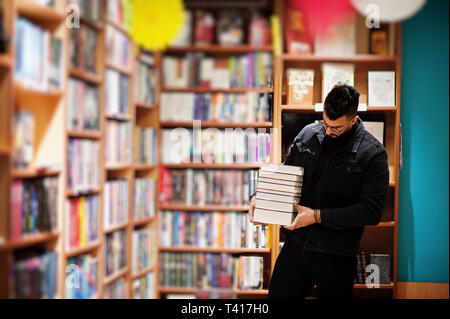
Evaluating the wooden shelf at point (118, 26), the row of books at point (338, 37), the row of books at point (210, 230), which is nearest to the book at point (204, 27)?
the wooden shelf at point (118, 26)

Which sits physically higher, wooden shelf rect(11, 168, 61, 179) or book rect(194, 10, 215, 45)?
book rect(194, 10, 215, 45)

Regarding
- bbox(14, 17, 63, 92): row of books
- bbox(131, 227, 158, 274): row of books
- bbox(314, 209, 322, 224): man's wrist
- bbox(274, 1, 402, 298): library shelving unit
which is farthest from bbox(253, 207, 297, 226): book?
bbox(14, 17, 63, 92): row of books

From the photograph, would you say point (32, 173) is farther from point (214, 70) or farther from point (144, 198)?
point (214, 70)

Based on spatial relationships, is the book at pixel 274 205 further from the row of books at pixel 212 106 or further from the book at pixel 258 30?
the book at pixel 258 30

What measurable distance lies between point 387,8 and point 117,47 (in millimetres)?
1404

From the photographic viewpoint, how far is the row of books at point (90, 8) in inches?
74.4

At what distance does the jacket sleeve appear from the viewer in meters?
2.03

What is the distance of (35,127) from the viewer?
179 cm

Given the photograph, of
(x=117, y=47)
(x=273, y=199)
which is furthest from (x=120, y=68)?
(x=273, y=199)

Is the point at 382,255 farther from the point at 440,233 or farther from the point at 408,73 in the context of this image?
the point at 408,73

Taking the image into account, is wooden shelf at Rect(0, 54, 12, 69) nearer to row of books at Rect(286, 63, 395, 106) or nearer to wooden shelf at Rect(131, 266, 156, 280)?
wooden shelf at Rect(131, 266, 156, 280)

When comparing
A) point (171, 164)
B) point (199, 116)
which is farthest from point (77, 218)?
point (199, 116)
